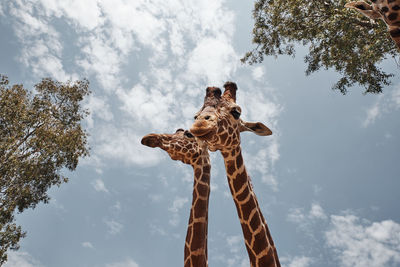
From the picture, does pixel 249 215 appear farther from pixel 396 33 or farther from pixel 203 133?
pixel 396 33

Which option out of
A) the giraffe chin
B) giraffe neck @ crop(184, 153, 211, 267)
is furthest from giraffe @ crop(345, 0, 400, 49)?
giraffe neck @ crop(184, 153, 211, 267)

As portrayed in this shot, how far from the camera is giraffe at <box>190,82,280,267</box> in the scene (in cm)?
396

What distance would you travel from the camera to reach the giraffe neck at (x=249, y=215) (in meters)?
3.98

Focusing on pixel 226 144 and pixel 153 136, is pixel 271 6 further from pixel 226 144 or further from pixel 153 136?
pixel 226 144

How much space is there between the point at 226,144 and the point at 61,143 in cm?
1157

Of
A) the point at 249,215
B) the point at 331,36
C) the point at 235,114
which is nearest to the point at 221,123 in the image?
the point at 235,114

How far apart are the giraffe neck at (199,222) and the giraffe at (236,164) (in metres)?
1.27

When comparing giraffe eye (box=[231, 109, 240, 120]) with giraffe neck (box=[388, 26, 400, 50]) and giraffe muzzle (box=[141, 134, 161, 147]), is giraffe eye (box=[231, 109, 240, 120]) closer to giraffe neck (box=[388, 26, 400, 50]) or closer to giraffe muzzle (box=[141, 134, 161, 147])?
giraffe muzzle (box=[141, 134, 161, 147])

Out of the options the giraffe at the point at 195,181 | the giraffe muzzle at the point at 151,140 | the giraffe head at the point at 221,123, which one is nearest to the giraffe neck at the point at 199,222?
the giraffe at the point at 195,181

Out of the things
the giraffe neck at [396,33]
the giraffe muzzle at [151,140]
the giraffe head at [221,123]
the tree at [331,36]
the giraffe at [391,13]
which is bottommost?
the giraffe neck at [396,33]

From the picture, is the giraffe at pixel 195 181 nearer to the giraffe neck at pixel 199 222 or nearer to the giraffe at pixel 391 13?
the giraffe neck at pixel 199 222

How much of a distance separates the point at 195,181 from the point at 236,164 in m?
1.87

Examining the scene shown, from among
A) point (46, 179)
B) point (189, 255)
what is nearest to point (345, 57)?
point (189, 255)

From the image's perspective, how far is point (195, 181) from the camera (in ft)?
20.1
